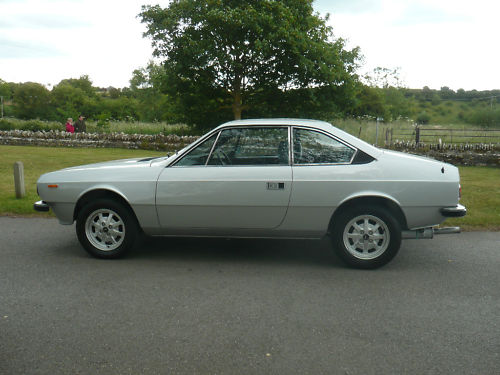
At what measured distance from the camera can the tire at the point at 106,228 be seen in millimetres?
5648

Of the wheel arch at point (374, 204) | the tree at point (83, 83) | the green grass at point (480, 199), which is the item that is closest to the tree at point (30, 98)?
the tree at point (83, 83)

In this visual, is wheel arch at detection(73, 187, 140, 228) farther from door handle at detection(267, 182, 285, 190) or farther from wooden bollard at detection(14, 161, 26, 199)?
wooden bollard at detection(14, 161, 26, 199)

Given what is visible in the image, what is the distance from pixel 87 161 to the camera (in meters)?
16.3

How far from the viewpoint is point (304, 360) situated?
10.8 feet

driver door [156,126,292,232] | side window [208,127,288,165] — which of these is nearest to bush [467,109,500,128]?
side window [208,127,288,165]

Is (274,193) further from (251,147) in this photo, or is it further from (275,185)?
(251,147)

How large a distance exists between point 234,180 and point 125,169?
135cm

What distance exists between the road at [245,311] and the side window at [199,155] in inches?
46.3

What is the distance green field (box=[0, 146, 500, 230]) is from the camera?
26.2 ft

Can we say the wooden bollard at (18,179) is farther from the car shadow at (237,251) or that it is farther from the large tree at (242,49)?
the large tree at (242,49)

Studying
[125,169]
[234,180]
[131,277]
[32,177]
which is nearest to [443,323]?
[234,180]

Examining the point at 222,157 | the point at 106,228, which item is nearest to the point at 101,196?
the point at 106,228

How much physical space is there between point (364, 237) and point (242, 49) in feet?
57.0

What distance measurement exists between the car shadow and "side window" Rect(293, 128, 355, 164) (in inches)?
48.4
